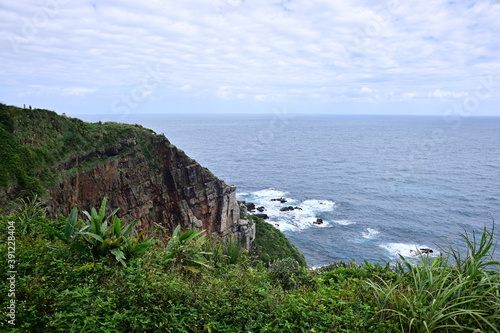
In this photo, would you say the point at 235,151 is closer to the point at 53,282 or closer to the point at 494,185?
the point at 494,185

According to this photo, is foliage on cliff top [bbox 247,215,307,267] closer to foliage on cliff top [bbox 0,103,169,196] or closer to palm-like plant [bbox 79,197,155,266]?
foliage on cliff top [bbox 0,103,169,196]

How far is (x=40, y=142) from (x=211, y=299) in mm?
30802

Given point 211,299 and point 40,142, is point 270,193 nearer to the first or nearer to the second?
point 40,142

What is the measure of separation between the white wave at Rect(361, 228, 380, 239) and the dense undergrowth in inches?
2006

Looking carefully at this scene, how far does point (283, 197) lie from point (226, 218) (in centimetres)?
3033

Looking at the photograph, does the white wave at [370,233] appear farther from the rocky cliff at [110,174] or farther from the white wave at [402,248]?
the rocky cliff at [110,174]

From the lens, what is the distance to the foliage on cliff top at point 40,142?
1020 inches

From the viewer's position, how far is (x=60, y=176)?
3108cm

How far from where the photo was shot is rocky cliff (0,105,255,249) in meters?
28.1

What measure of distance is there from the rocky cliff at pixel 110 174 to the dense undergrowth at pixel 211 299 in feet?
65.4

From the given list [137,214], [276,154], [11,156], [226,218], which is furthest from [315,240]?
[276,154]

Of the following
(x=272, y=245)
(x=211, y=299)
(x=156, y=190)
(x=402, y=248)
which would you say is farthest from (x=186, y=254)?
(x=402, y=248)

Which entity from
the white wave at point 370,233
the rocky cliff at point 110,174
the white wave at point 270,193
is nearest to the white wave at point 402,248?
the white wave at point 370,233

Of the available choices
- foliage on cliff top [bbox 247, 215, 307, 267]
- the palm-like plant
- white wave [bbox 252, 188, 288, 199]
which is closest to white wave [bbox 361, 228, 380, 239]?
foliage on cliff top [bbox 247, 215, 307, 267]
